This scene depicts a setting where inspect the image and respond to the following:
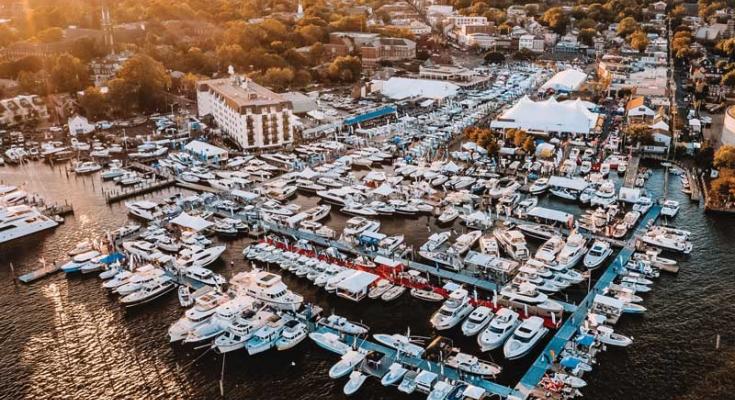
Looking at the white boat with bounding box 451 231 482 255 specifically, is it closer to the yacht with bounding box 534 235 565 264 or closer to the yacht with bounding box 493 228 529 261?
the yacht with bounding box 493 228 529 261

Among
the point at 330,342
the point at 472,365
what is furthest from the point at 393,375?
the point at 330,342

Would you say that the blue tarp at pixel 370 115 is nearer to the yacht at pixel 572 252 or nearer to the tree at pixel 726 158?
the yacht at pixel 572 252

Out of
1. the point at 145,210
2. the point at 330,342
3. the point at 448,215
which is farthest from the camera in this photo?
the point at 145,210

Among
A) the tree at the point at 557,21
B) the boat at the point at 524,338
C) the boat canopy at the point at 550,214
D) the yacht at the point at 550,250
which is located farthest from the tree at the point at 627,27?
the boat at the point at 524,338

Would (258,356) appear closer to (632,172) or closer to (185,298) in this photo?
(185,298)

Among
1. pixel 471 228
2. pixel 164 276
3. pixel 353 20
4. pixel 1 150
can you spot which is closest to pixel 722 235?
pixel 471 228

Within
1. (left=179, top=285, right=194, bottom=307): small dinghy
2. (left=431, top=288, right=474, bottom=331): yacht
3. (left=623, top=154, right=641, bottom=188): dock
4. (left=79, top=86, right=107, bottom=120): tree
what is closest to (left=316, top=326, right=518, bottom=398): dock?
(left=431, top=288, right=474, bottom=331): yacht
